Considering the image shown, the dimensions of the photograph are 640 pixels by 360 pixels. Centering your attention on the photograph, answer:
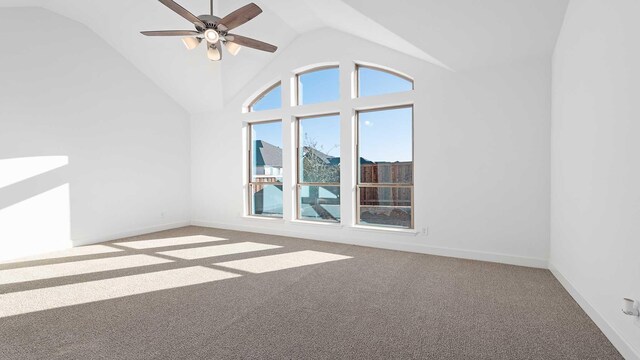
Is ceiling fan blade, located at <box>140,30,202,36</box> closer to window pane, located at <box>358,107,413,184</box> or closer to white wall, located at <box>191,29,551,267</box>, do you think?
white wall, located at <box>191,29,551,267</box>

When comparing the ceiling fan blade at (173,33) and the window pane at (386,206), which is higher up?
the ceiling fan blade at (173,33)

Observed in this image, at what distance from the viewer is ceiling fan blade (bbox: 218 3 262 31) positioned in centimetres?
300

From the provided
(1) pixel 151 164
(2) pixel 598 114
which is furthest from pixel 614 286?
(1) pixel 151 164

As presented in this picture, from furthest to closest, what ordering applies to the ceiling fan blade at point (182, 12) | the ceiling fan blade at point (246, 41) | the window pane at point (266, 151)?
1. the window pane at point (266, 151)
2. the ceiling fan blade at point (246, 41)
3. the ceiling fan blade at point (182, 12)

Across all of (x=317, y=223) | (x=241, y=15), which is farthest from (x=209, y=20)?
(x=317, y=223)

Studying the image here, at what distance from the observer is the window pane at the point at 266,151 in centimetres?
590

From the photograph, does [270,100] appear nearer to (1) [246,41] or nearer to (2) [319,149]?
(2) [319,149]

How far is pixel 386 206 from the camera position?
4.84 m

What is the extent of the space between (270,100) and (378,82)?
2203mm

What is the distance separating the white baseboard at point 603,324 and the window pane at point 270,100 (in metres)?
4.90

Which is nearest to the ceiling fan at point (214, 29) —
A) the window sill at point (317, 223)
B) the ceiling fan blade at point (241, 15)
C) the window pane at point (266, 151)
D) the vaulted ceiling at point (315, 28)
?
the ceiling fan blade at point (241, 15)

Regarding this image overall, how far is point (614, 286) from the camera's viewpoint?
2.09 meters

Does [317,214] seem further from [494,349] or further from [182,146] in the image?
[494,349]

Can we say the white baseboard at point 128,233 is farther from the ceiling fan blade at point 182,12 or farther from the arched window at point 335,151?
the ceiling fan blade at point 182,12
